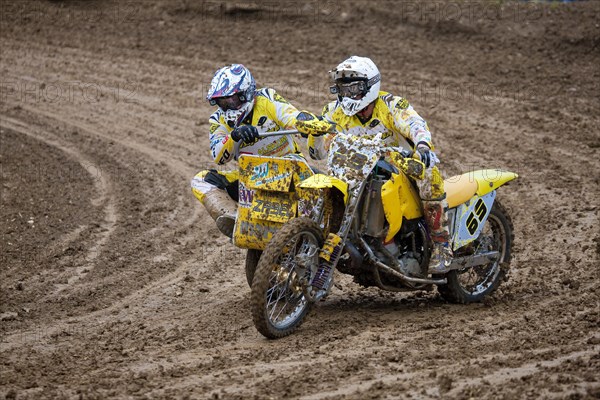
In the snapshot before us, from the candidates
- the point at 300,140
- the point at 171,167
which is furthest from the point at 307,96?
the point at 171,167

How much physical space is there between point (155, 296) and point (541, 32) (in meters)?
10.9

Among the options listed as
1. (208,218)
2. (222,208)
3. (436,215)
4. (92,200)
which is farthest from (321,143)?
(92,200)

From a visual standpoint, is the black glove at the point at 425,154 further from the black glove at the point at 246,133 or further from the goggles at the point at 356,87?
the black glove at the point at 246,133

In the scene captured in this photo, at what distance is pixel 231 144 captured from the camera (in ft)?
26.9

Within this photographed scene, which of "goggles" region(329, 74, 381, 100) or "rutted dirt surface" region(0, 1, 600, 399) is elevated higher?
"goggles" region(329, 74, 381, 100)

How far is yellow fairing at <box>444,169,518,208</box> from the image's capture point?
8234 millimetres

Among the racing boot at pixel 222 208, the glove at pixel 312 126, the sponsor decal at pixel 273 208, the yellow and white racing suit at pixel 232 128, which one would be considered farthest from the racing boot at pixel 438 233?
the racing boot at pixel 222 208

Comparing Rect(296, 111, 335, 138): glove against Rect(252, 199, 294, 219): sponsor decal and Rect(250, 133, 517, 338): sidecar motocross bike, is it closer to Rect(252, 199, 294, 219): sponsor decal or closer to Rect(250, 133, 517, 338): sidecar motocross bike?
Rect(250, 133, 517, 338): sidecar motocross bike

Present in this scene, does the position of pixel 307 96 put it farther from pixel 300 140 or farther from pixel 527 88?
pixel 527 88

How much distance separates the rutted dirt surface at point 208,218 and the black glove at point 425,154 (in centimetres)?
129

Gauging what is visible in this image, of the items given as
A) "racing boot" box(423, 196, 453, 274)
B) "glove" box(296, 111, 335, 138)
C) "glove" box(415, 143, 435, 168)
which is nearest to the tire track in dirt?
"glove" box(296, 111, 335, 138)

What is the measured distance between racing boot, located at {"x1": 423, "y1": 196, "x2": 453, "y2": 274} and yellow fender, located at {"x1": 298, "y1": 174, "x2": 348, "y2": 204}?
0.82 metres

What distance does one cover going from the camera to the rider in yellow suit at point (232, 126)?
802 centimetres

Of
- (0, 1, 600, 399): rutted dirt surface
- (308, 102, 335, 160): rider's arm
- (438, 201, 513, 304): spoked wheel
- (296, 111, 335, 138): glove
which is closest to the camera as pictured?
(0, 1, 600, 399): rutted dirt surface
